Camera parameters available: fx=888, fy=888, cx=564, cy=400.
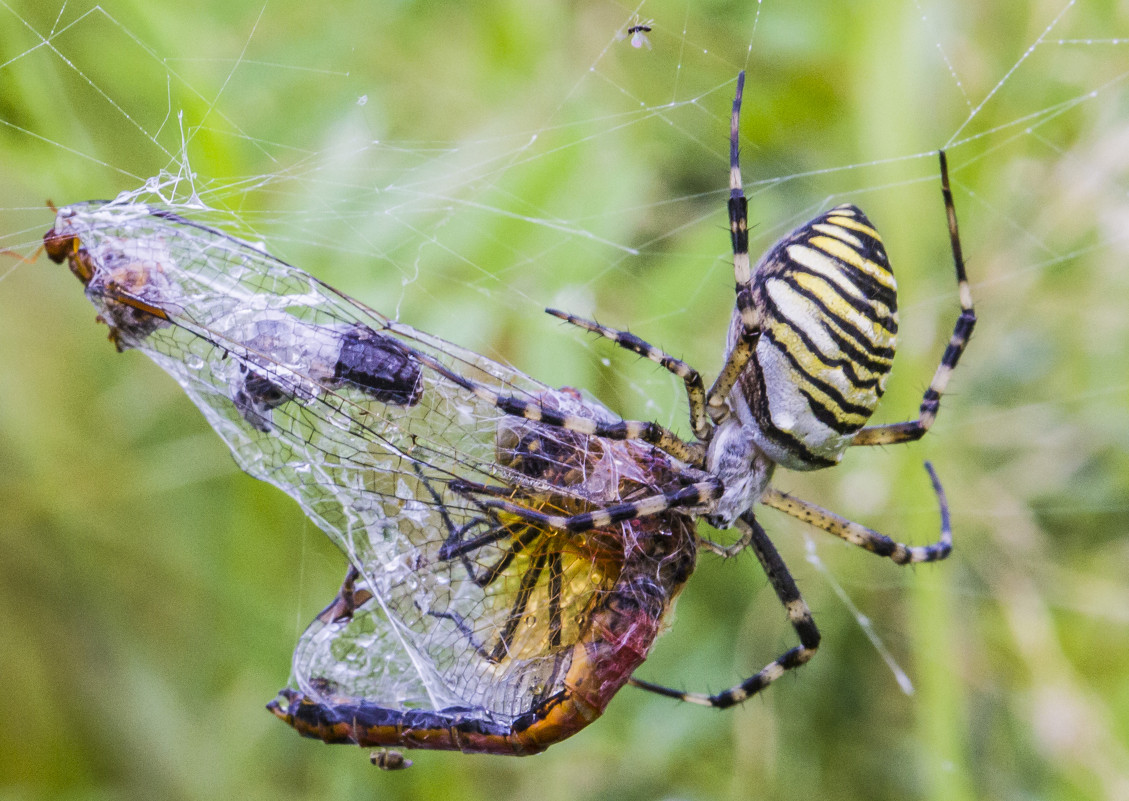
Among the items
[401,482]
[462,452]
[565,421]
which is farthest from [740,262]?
[401,482]

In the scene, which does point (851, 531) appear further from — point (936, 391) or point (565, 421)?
point (565, 421)

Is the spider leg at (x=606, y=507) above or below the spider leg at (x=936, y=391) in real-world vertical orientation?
above

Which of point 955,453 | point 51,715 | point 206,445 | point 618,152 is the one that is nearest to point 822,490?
point 955,453

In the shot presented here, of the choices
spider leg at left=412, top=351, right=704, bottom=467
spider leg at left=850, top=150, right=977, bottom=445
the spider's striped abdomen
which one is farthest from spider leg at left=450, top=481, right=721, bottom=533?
spider leg at left=850, top=150, right=977, bottom=445

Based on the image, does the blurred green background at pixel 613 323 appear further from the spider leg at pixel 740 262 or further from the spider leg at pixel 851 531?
the spider leg at pixel 740 262

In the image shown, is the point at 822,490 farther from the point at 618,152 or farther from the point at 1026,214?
the point at 618,152

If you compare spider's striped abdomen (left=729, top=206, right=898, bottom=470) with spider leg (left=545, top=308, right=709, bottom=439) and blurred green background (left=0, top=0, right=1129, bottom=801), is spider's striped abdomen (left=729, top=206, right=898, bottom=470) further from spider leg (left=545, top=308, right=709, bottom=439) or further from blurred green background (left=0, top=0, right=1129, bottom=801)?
blurred green background (left=0, top=0, right=1129, bottom=801)

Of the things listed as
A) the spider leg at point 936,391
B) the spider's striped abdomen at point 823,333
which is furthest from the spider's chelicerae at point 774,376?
the spider leg at point 936,391
